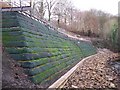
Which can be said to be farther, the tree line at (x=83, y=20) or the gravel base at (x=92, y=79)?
the tree line at (x=83, y=20)

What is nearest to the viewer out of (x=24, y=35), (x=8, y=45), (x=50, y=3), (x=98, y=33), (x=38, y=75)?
(x=38, y=75)

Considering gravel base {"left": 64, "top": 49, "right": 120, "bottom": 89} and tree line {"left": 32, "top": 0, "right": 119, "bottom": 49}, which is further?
tree line {"left": 32, "top": 0, "right": 119, "bottom": 49}

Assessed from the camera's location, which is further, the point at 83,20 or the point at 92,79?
the point at 83,20

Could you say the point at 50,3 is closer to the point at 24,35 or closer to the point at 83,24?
the point at 83,24

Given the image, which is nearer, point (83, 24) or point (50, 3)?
point (50, 3)

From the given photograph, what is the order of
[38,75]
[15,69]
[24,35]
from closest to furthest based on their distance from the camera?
[15,69]
[38,75]
[24,35]

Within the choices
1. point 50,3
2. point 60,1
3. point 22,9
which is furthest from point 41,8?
point 22,9

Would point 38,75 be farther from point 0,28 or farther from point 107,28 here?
point 107,28

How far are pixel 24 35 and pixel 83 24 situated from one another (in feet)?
144

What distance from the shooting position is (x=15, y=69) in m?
6.45

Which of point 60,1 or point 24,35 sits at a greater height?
point 60,1

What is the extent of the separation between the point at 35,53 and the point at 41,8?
30822 millimetres

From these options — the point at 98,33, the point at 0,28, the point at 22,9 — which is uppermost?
the point at 22,9

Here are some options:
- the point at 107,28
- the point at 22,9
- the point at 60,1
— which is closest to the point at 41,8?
the point at 60,1
